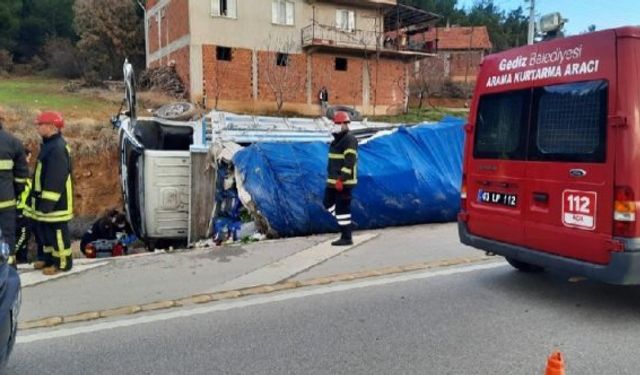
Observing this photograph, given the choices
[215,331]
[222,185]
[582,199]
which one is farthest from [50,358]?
[222,185]

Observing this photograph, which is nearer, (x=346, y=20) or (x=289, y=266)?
(x=289, y=266)

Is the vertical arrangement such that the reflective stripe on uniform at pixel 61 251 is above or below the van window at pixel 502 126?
below

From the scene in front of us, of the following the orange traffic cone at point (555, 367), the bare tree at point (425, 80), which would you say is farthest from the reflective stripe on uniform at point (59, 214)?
the bare tree at point (425, 80)

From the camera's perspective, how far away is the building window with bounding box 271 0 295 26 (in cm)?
3186

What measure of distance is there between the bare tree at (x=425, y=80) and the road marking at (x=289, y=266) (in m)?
36.6

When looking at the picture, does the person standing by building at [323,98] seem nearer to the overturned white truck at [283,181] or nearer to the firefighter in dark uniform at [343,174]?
the overturned white truck at [283,181]

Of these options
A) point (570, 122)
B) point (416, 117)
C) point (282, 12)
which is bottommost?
point (570, 122)

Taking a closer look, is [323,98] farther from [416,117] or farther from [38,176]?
[38,176]

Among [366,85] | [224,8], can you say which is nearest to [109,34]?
[224,8]

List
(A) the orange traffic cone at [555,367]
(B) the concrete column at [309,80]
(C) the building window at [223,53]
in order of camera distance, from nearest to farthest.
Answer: (A) the orange traffic cone at [555,367]
(C) the building window at [223,53]
(B) the concrete column at [309,80]

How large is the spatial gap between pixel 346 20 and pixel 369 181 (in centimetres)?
2785

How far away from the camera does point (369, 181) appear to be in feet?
28.1

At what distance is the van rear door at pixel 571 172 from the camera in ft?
14.2

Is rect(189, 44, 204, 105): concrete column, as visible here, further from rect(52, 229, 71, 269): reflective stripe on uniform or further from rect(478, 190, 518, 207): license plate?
rect(478, 190, 518, 207): license plate
